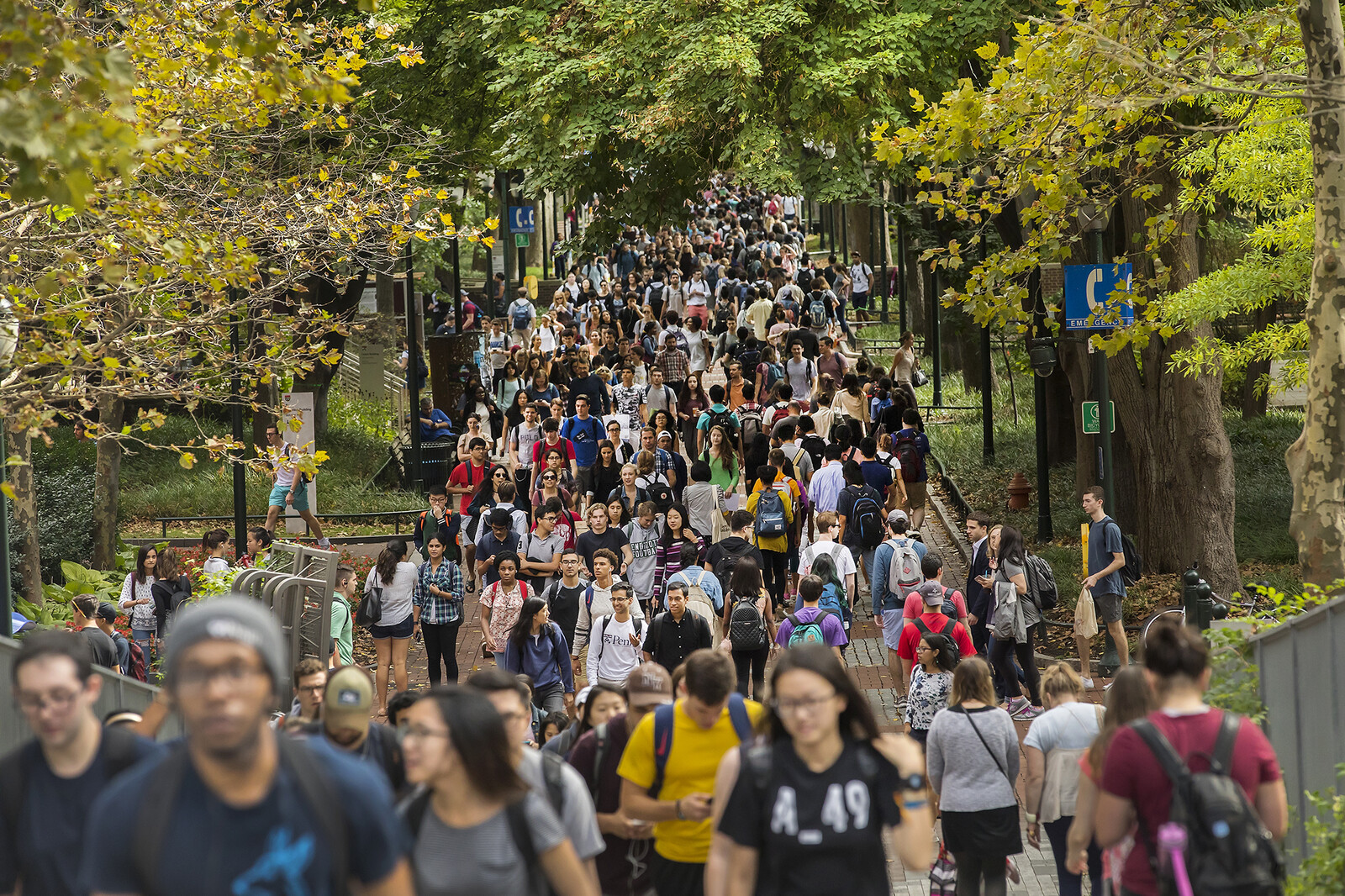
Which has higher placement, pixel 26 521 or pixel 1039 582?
pixel 26 521

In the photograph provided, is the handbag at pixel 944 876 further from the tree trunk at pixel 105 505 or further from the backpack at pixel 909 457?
the tree trunk at pixel 105 505

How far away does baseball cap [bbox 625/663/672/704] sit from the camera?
618cm

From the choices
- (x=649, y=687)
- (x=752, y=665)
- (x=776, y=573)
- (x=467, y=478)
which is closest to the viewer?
(x=649, y=687)

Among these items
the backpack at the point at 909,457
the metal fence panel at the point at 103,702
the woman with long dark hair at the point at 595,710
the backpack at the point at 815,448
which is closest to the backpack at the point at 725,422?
the backpack at the point at 815,448

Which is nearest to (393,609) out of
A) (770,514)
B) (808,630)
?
(808,630)

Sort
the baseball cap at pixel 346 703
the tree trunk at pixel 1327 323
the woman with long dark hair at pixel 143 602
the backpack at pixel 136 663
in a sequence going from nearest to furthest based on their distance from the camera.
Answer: the baseball cap at pixel 346 703 < the tree trunk at pixel 1327 323 < the backpack at pixel 136 663 < the woman with long dark hair at pixel 143 602

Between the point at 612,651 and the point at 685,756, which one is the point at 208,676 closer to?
the point at 685,756

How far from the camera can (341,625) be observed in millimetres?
12961

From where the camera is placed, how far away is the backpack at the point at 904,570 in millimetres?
12484

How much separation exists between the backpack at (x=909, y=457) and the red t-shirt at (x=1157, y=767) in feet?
40.4

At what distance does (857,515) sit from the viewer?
49.2ft

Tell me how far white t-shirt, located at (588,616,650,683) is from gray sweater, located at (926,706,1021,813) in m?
3.73

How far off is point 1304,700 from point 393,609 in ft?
25.7

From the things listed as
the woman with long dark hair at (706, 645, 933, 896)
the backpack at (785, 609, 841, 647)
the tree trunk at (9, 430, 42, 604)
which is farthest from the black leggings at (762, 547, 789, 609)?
the woman with long dark hair at (706, 645, 933, 896)
